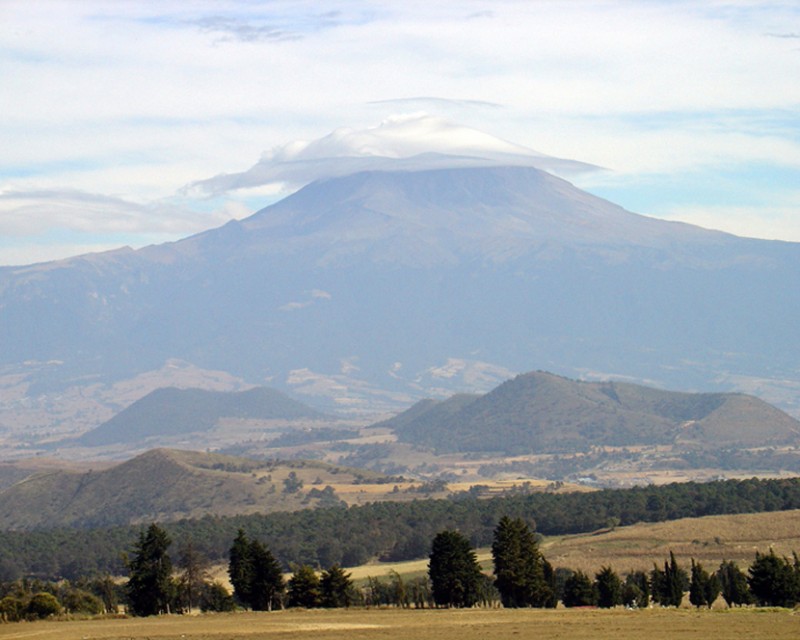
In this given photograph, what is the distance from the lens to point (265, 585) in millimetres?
91375

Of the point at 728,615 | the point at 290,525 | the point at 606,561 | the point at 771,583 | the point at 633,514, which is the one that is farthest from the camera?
the point at 290,525

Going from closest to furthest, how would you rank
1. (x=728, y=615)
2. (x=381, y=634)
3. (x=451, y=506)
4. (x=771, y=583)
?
(x=381, y=634)
(x=728, y=615)
(x=771, y=583)
(x=451, y=506)

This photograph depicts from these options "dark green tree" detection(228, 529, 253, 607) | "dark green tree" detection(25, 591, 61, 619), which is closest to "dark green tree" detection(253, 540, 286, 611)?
"dark green tree" detection(228, 529, 253, 607)

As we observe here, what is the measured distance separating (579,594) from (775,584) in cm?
1564

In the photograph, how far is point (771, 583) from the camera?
297ft

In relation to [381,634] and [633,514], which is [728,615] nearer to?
[381,634]

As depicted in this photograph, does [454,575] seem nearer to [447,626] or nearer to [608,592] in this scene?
[608,592]

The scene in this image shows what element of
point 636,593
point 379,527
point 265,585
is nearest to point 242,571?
point 265,585

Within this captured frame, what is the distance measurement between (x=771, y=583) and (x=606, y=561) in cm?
4161

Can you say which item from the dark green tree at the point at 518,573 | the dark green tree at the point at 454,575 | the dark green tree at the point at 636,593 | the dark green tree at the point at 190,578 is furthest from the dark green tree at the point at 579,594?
the dark green tree at the point at 190,578

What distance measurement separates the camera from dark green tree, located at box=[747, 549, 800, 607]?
89375 millimetres

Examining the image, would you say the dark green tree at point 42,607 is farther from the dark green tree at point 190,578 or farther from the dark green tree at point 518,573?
the dark green tree at point 518,573

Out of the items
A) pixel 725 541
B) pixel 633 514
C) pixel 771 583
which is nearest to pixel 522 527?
pixel 771 583

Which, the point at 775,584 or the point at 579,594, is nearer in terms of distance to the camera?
the point at 775,584
